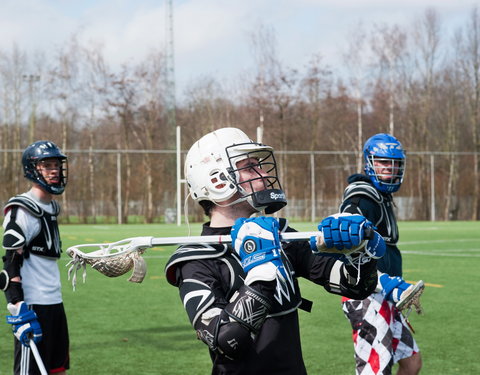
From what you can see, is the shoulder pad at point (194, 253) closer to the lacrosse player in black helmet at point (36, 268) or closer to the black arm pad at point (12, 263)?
the lacrosse player in black helmet at point (36, 268)

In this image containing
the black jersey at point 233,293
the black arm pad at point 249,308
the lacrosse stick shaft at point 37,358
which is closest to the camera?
the black arm pad at point 249,308

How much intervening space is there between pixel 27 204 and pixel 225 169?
9.94 feet

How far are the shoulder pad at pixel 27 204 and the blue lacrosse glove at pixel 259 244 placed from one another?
3363 millimetres

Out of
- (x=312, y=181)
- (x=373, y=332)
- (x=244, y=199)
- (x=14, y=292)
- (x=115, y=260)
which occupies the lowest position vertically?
(x=373, y=332)

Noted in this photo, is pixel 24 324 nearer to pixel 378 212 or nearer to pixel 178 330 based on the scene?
pixel 378 212

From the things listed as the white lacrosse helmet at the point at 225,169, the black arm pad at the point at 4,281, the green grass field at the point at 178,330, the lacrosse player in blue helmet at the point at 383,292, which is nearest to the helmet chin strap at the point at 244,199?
the white lacrosse helmet at the point at 225,169

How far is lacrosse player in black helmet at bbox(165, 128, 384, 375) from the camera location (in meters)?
2.62

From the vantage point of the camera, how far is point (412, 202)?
4506 centimetres

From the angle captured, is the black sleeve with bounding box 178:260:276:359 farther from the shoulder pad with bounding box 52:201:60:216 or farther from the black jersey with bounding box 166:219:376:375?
the shoulder pad with bounding box 52:201:60:216

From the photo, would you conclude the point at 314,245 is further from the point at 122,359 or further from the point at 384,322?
the point at 122,359

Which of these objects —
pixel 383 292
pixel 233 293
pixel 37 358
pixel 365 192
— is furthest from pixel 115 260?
pixel 365 192

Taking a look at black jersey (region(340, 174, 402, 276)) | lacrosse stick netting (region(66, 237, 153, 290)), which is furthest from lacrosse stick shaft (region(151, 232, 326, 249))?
black jersey (region(340, 174, 402, 276))

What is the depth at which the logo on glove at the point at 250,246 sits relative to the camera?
262 cm

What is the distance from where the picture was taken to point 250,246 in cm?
262
